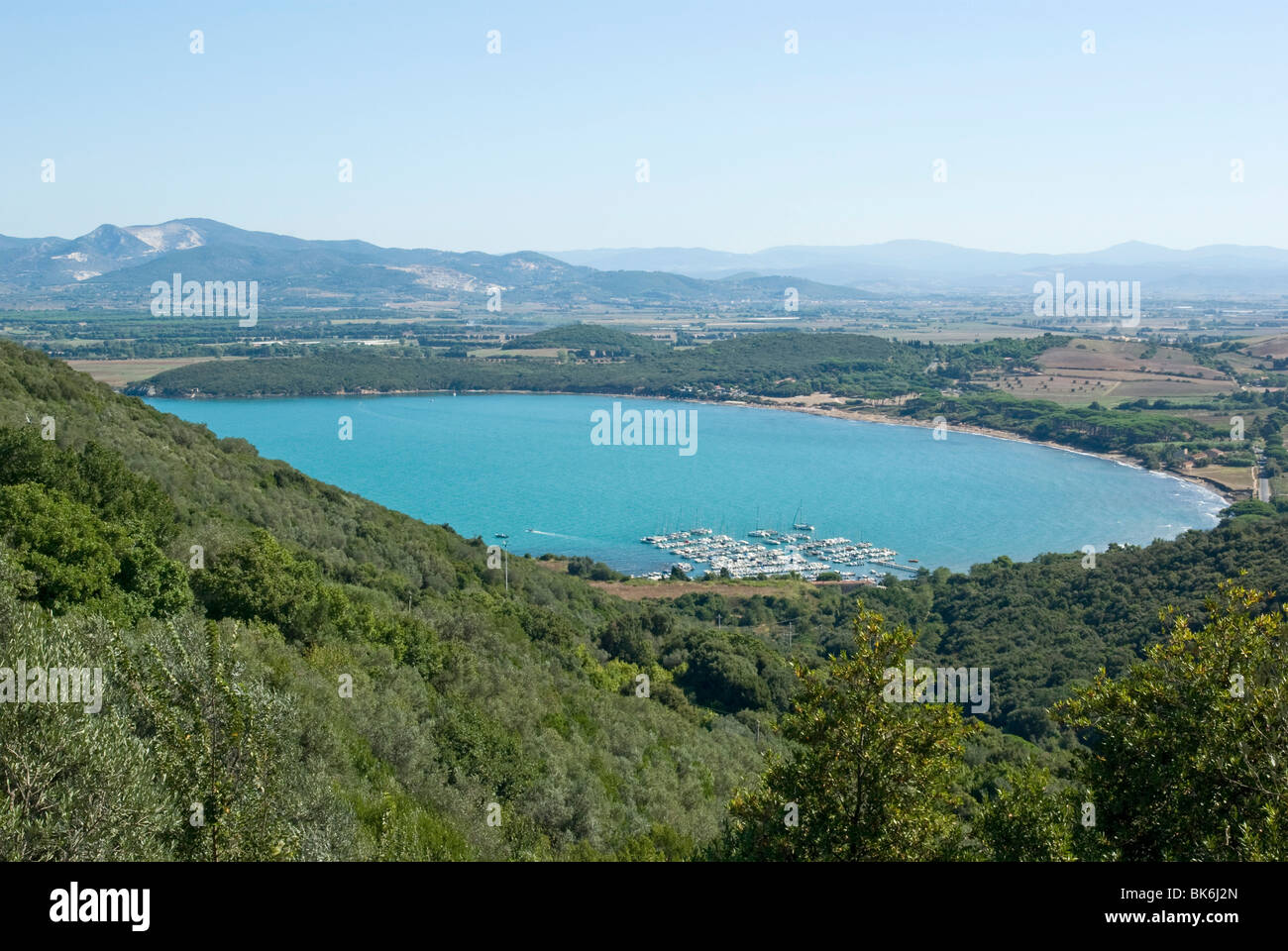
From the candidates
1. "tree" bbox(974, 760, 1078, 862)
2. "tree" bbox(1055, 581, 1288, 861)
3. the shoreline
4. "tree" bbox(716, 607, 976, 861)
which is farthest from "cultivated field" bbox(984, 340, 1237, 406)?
"tree" bbox(716, 607, 976, 861)

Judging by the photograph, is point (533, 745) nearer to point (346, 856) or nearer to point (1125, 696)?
point (346, 856)

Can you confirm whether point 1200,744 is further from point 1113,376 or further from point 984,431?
point 1113,376

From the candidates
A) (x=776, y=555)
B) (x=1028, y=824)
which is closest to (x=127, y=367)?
(x=776, y=555)

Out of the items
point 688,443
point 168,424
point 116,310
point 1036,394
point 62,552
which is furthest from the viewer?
point 116,310

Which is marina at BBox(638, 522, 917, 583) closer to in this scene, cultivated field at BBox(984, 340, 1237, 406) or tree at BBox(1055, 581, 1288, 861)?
tree at BBox(1055, 581, 1288, 861)

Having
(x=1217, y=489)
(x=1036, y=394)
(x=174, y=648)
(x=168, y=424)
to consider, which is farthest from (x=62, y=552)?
(x=1036, y=394)

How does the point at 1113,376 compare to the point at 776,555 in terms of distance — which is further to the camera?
the point at 1113,376
